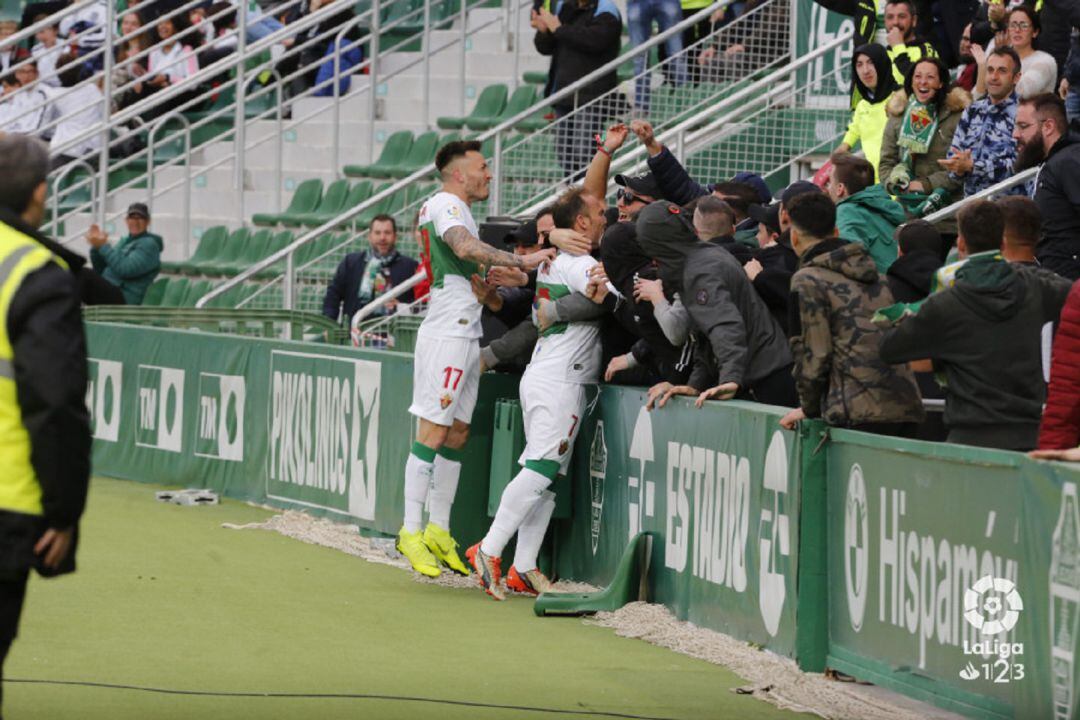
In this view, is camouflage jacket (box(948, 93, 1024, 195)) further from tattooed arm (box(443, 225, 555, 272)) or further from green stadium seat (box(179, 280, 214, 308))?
green stadium seat (box(179, 280, 214, 308))

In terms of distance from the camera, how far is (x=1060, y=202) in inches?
400

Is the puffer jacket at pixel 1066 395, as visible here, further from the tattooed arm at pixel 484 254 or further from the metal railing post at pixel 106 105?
the metal railing post at pixel 106 105

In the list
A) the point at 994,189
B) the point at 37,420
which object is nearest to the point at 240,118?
the point at 994,189

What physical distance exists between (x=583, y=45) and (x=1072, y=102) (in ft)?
20.7

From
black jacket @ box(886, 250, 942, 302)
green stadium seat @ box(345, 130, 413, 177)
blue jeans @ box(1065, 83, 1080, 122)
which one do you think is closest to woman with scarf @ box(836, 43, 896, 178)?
blue jeans @ box(1065, 83, 1080, 122)

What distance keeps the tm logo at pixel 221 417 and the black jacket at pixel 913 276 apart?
647cm

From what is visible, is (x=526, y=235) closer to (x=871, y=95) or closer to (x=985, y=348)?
(x=871, y=95)

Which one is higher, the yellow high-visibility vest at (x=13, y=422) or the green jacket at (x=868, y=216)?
the green jacket at (x=868, y=216)

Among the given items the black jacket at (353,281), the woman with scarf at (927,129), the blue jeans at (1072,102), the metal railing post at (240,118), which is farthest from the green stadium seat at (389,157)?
the blue jeans at (1072,102)

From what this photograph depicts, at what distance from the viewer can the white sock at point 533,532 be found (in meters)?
10.4

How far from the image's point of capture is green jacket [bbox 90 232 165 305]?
18.3 metres

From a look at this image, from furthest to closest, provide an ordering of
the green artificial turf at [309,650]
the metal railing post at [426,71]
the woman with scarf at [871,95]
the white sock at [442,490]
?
the metal railing post at [426,71]
the woman with scarf at [871,95]
the white sock at [442,490]
the green artificial turf at [309,650]

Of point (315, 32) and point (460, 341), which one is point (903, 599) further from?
point (315, 32)

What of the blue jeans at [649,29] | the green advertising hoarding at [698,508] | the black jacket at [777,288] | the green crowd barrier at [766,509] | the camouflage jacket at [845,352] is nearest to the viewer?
the green crowd barrier at [766,509]
